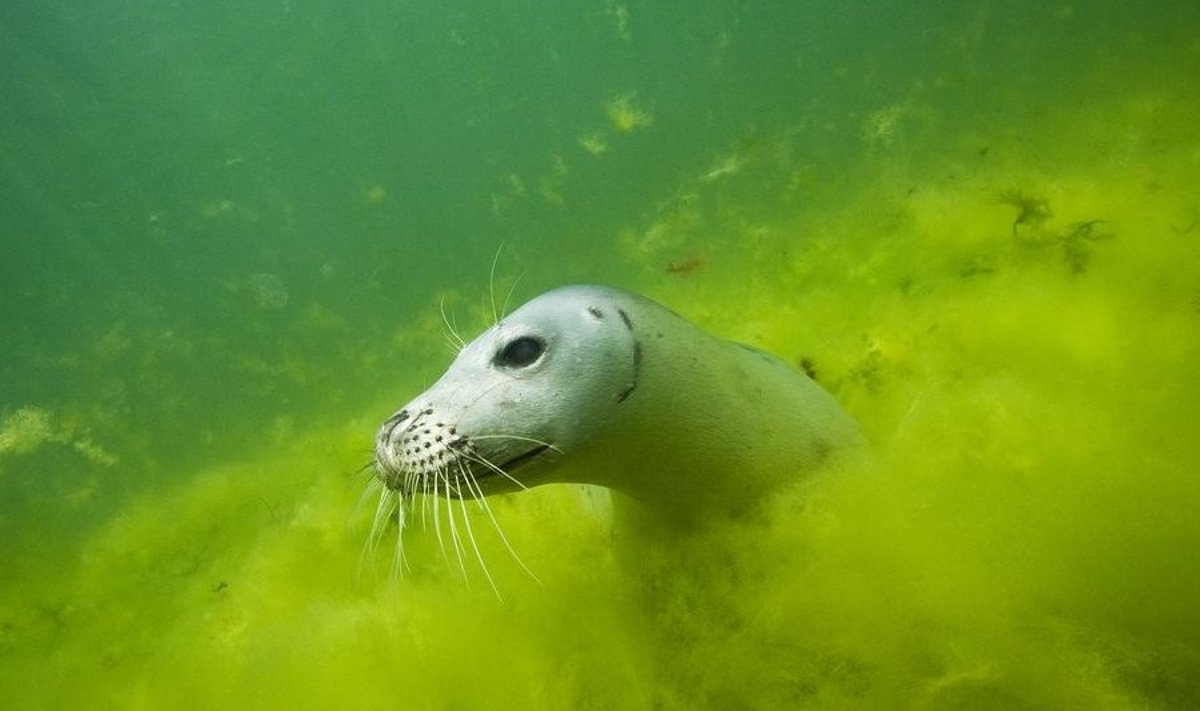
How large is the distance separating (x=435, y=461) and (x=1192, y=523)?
1.37 meters

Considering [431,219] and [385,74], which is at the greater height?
[385,74]

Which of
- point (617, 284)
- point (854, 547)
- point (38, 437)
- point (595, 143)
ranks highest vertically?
point (595, 143)

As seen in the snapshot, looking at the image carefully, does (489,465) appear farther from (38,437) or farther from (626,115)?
(38,437)

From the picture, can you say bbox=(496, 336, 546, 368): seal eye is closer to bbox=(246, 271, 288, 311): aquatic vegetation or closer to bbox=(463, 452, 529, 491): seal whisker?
bbox=(463, 452, 529, 491): seal whisker

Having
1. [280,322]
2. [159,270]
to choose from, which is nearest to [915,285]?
[280,322]

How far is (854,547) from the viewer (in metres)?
1.73

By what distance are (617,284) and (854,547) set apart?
128cm

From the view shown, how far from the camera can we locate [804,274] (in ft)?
8.18

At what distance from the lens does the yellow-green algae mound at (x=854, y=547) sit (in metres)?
1.62

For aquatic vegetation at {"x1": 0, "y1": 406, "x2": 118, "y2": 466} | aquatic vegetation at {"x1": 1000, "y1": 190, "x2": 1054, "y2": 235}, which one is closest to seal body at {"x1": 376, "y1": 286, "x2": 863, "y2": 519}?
aquatic vegetation at {"x1": 1000, "y1": 190, "x2": 1054, "y2": 235}

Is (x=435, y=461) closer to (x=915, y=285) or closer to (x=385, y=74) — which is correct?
(x=915, y=285)

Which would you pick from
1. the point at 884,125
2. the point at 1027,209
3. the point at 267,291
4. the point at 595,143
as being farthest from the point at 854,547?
the point at 267,291

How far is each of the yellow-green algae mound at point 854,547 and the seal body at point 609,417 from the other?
0.29 feet

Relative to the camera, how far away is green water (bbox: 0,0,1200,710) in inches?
67.1
